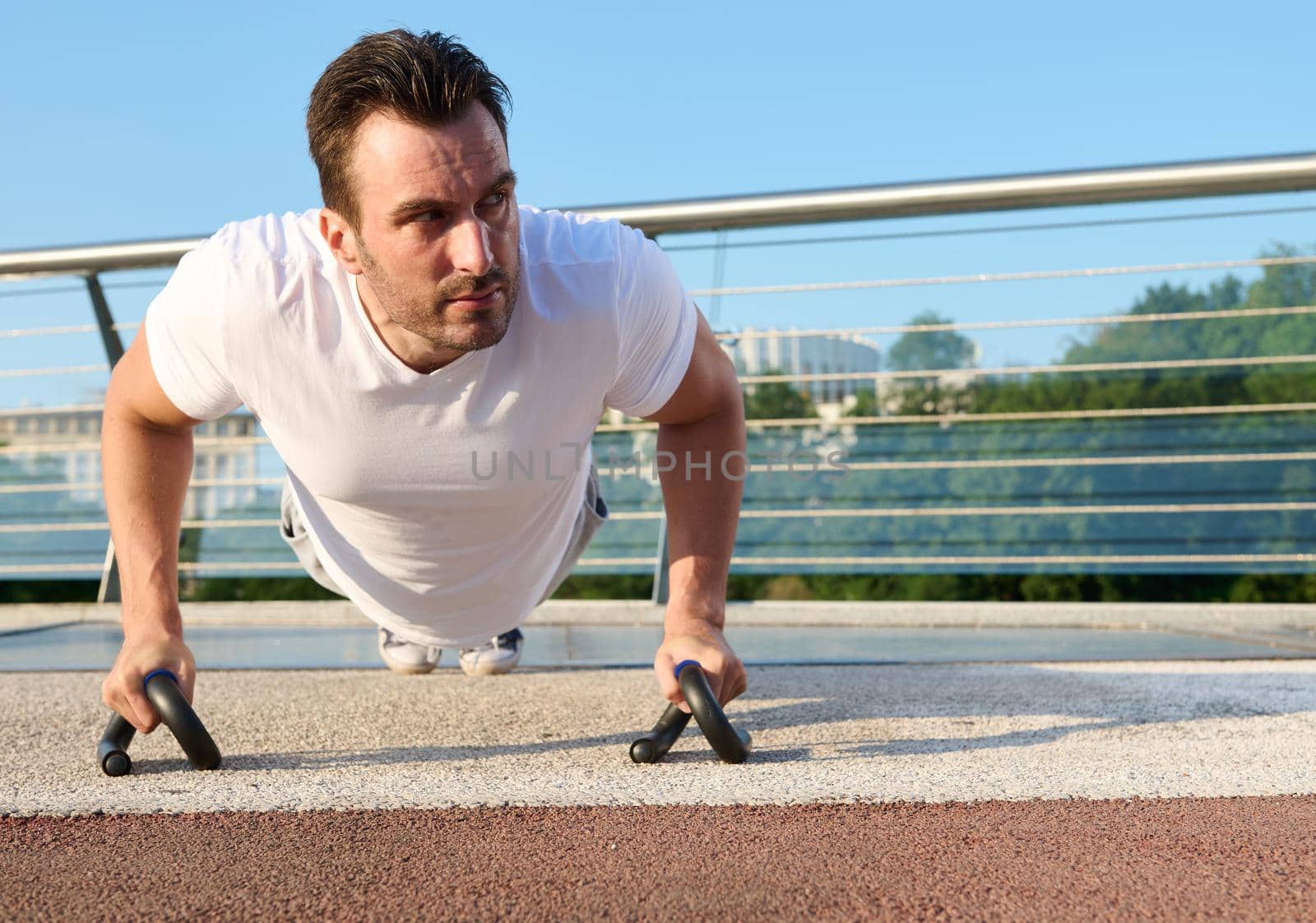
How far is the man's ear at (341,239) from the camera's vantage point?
4.59ft

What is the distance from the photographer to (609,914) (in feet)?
2.69

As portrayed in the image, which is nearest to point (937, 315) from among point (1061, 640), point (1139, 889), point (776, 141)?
point (1061, 640)

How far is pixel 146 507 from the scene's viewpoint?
5.02 feet

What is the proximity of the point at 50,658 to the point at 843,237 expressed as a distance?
2.54 m

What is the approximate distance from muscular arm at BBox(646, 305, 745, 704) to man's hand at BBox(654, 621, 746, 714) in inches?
1.0

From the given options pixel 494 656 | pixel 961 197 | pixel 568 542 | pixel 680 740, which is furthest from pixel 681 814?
pixel 961 197

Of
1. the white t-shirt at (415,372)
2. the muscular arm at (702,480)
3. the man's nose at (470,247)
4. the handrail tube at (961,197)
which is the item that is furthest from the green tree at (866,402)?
the man's nose at (470,247)

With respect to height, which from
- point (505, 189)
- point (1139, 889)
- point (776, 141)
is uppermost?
point (776, 141)

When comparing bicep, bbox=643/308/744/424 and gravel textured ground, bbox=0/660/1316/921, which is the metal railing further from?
bicep, bbox=643/308/744/424

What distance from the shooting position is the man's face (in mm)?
1290

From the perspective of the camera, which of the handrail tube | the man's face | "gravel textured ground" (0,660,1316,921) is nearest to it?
"gravel textured ground" (0,660,1316,921)

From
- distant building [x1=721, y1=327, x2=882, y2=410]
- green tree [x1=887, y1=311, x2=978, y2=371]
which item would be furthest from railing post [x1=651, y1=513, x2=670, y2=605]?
green tree [x1=887, y1=311, x2=978, y2=371]

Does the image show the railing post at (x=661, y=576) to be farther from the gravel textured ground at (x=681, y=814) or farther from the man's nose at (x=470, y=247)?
the man's nose at (x=470, y=247)

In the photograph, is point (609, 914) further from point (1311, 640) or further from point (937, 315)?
point (937, 315)
